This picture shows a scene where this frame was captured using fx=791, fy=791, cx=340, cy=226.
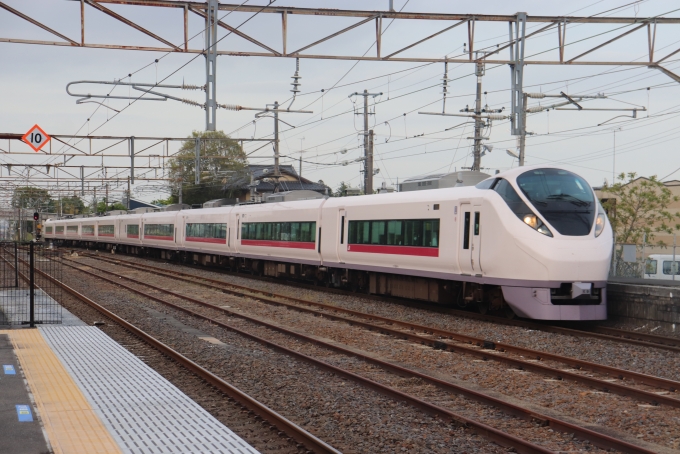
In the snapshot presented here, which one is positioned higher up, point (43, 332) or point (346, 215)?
point (346, 215)

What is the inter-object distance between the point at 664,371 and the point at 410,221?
896cm

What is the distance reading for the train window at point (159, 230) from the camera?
4411 centimetres

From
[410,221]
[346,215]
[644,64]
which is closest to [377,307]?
[410,221]

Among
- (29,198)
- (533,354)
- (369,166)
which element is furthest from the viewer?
(29,198)

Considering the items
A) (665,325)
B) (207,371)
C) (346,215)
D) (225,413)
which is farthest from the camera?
(346,215)

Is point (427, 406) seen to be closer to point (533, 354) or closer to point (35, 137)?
point (533, 354)

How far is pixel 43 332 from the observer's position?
13367 mm

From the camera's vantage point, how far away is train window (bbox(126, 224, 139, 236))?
170 ft

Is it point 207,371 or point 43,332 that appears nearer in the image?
point 207,371

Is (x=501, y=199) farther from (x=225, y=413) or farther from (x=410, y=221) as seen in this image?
(x=225, y=413)

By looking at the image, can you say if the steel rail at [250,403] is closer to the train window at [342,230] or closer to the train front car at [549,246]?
the train front car at [549,246]

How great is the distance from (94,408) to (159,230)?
3971 centimetres

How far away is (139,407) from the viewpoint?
7.91 metres

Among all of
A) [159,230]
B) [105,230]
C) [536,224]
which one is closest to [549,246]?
[536,224]
